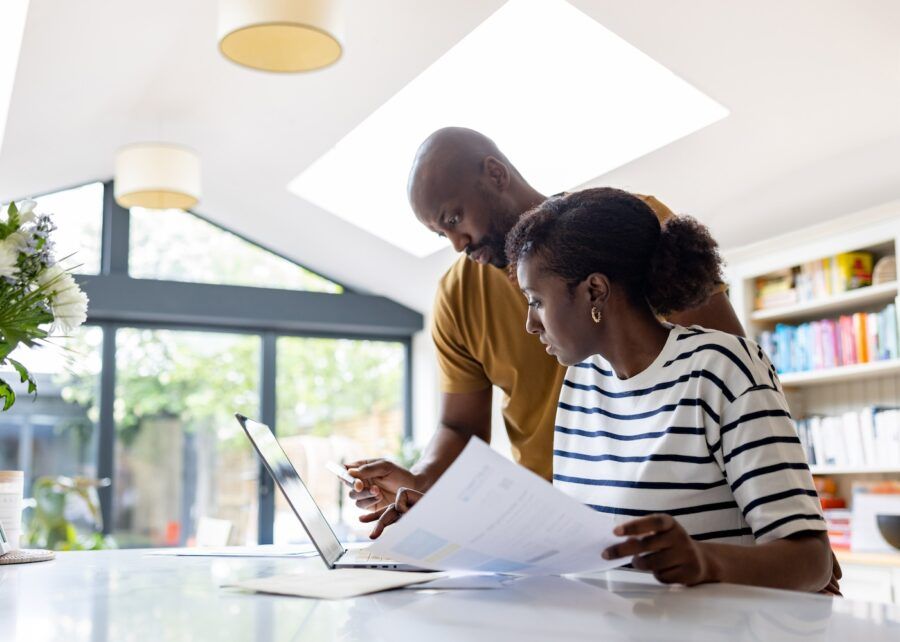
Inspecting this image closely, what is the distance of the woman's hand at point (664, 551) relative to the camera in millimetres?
883

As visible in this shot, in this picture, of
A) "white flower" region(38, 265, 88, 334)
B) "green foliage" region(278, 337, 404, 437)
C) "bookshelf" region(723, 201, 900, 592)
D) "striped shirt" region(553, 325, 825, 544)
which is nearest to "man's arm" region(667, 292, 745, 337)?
"striped shirt" region(553, 325, 825, 544)

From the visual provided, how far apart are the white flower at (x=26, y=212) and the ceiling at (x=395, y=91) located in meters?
2.28

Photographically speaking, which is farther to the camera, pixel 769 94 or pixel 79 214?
pixel 79 214

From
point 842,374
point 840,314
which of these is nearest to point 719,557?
point 842,374

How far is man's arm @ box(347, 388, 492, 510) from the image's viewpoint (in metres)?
1.57

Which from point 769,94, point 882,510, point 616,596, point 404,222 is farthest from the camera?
point 404,222

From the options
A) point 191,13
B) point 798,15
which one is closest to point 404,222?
point 191,13

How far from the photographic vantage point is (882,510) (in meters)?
3.65

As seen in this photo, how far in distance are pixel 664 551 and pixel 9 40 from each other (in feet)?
12.1

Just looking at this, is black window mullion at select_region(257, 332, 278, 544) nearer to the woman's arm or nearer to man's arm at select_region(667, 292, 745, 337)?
man's arm at select_region(667, 292, 745, 337)

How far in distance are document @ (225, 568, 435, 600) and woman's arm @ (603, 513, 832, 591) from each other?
0.22m

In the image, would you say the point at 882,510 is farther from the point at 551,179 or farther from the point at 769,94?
the point at 551,179

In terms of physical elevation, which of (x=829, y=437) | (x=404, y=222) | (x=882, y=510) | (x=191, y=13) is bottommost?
(x=882, y=510)

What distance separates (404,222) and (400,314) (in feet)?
4.21
